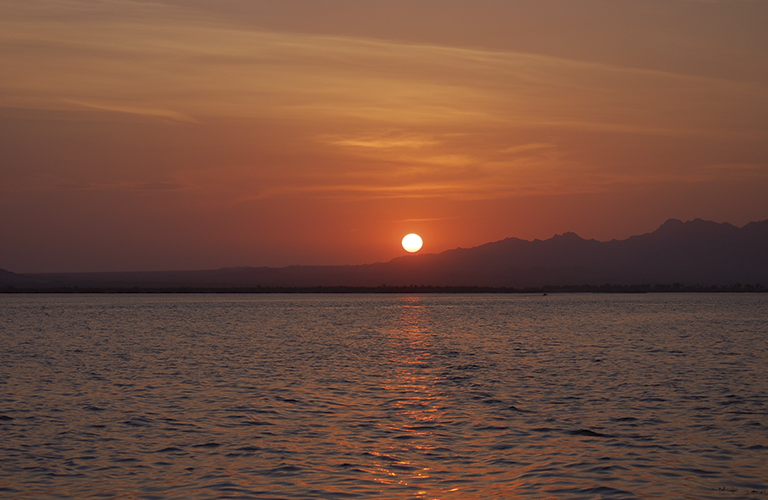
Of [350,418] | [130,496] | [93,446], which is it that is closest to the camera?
[130,496]

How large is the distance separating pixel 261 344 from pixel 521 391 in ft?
113

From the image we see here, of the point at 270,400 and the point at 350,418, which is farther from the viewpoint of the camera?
the point at 270,400

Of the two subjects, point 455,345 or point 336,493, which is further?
point 455,345

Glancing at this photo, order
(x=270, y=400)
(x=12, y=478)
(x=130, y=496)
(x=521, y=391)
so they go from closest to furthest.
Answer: (x=130, y=496), (x=12, y=478), (x=270, y=400), (x=521, y=391)

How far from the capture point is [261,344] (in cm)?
6334

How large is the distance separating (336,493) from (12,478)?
27.4 ft

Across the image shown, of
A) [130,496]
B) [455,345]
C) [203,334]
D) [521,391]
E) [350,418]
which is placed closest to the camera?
[130,496]

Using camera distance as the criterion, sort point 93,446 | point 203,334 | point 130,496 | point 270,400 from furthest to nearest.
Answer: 1. point 203,334
2. point 270,400
3. point 93,446
4. point 130,496

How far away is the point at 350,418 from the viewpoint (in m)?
26.5

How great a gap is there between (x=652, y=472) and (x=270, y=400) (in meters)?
16.8

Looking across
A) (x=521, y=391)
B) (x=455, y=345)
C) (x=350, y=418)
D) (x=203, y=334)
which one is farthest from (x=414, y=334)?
(x=350, y=418)

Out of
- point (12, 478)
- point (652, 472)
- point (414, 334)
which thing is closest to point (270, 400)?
point (12, 478)

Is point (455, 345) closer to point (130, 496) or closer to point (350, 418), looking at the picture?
Result: point (350, 418)

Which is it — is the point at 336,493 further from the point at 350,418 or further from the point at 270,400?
the point at 270,400
